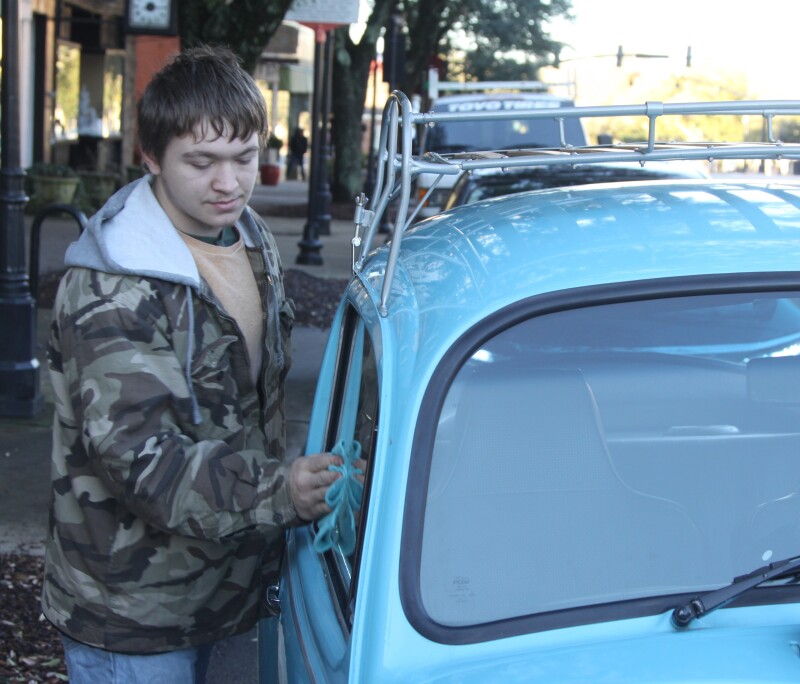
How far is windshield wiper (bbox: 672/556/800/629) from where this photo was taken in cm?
172

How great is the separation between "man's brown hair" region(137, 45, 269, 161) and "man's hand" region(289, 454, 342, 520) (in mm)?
682

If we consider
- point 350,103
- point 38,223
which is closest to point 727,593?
point 38,223

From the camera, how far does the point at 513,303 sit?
1861 millimetres

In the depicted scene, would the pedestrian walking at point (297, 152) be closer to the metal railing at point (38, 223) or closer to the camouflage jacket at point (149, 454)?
the metal railing at point (38, 223)

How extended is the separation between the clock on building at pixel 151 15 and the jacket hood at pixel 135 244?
628 centimetres

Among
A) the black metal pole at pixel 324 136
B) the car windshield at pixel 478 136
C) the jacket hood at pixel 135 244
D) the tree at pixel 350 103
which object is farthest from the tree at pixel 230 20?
the tree at pixel 350 103

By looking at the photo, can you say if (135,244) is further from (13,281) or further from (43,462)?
(13,281)

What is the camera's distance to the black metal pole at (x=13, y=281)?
6809 mm

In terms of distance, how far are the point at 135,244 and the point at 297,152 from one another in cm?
3532

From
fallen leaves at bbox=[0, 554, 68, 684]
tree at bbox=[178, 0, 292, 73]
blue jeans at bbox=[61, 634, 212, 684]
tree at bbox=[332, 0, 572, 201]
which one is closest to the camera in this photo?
blue jeans at bbox=[61, 634, 212, 684]

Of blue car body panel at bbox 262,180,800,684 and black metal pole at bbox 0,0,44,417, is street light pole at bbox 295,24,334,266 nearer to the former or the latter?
black metal pole at bbox 0,0,44,417

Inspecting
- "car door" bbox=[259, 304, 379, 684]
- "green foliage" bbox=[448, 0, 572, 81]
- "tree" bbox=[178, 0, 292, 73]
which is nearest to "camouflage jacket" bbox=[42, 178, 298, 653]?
"car door" bbox=[259, 304, 379, 684]

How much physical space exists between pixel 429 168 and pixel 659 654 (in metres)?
0.87

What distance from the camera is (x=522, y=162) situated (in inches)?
85.7
